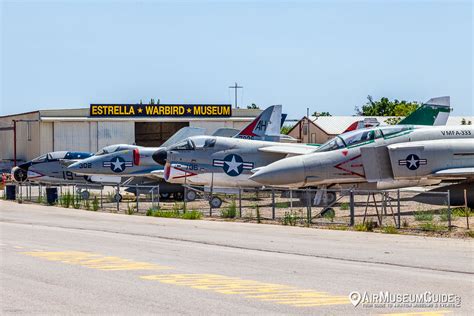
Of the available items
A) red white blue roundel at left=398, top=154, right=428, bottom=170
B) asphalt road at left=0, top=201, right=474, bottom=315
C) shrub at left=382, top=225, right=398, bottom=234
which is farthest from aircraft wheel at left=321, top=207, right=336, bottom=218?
red white blue roundel at left=398, top=154, right=428, bottom=170

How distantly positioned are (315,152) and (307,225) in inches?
188

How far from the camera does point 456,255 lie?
1470 cm

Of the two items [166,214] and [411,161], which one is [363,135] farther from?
[166,214]

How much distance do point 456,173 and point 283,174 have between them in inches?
203

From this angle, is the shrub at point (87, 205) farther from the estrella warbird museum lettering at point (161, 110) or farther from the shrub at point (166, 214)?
the estrella warbird museum lettering at point (161, 110)

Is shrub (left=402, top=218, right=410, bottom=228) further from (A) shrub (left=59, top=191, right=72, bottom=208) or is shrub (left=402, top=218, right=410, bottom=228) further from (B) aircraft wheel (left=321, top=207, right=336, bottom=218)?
(A) shrub (left=59, top=191, right=72, bottom=208)

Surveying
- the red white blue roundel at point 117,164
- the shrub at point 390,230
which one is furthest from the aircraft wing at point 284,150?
the shrub at point 390,230

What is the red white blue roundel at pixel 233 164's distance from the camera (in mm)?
31422

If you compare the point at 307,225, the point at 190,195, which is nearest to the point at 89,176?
the point at 190,195

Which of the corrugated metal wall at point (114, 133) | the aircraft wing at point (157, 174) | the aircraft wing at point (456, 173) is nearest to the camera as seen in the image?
the aircraft wing at point (456, 173)

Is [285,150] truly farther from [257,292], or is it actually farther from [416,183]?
[257,292]

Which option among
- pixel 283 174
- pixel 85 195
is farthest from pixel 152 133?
pixel 283 174

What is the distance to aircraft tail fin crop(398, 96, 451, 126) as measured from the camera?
2916cm

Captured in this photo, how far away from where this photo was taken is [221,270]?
1275cm
